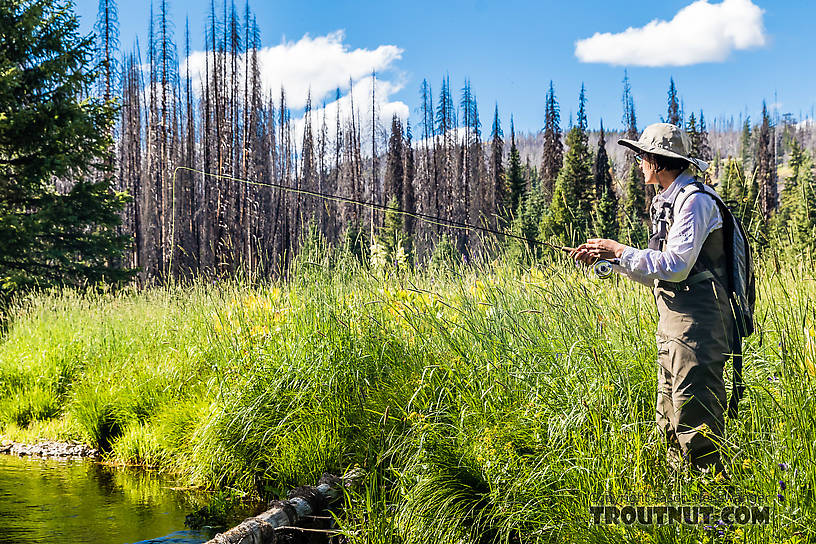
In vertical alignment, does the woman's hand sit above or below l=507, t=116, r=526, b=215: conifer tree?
below

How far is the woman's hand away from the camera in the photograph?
3.30 metres

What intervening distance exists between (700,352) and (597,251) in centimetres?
70

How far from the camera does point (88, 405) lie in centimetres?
739

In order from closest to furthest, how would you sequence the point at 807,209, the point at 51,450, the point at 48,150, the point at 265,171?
1. the point at 807,209
2. the point at 51,450
3. the point at 48,150
4. the point at 265,171

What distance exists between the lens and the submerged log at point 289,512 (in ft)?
12.6

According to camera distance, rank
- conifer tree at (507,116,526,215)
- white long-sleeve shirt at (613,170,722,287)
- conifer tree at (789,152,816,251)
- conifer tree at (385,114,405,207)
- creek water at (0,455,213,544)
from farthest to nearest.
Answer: conifer tree at (385,114,405,207)
conifer tree at (507,116,526,215)
creek water at (0,455,213,544)
conifer tree at (789,152,816,251)
white long-sleeve shirt at (613,170,722,287)

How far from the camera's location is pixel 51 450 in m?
7.40

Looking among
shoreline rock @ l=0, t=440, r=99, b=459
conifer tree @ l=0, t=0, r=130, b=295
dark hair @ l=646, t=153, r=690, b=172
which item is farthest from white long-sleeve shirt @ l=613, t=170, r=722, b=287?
conifer tree @ l=0, t=0, r=130, b=295

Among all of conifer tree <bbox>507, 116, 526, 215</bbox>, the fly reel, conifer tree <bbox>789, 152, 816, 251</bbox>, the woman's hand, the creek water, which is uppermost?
conifer tree <bbox>507, 116, 526, 215</bbox>

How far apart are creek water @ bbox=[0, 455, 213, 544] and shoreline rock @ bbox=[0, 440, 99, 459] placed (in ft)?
0.79

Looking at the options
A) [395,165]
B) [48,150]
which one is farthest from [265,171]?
[48,150]

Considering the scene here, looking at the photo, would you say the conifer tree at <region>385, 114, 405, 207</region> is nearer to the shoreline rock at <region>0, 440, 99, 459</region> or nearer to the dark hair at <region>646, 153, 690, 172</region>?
the shoreline rock at <region>0, 440, 99, 459</region>

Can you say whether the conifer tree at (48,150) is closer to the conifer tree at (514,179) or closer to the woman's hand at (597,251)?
the woman's hand at (597,251)

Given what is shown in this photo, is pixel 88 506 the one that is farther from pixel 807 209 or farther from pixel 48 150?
pixel 48 150
